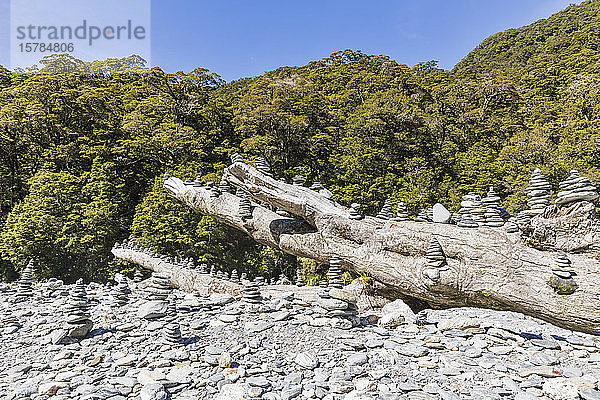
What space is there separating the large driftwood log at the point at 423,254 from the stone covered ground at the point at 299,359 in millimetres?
684

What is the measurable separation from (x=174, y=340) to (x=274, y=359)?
158 centimetres

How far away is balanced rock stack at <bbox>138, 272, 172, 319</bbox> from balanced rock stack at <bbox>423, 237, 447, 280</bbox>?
4.47 metres

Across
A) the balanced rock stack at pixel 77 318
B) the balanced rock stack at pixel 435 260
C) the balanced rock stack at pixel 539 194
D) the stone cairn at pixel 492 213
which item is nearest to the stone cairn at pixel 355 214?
the balanced rock stack at pixel 435 260

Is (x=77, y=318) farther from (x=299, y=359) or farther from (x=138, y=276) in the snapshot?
(x=138, y=276)

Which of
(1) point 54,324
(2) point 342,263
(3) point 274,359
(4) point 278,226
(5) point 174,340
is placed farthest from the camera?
(4) point 278,226

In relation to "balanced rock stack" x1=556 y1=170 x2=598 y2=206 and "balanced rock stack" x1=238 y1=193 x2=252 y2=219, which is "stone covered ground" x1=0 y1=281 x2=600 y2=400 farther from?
"balanced rock stack" x1=238 y1=193 x2=252 y2=219

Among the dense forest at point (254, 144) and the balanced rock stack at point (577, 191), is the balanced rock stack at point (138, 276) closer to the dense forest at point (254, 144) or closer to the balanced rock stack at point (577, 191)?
the dense forest at point (254, 144)

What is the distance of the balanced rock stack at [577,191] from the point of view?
13.1ft

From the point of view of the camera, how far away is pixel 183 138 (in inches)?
653

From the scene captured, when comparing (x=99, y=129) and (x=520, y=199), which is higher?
(x=99, y=129)

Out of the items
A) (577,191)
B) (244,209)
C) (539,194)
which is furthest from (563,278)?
(244,209)

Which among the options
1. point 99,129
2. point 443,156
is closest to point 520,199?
point 443,156

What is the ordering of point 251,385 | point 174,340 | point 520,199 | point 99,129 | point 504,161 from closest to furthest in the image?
1. point 251,385
2. point 174,340
3. point 520,199
4. point 504,161
5. point 99,129

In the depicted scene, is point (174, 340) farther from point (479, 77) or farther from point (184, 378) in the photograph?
point (479, 77)
